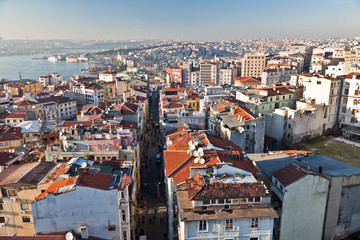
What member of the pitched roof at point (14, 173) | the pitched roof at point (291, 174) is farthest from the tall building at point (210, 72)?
the pitched roof at point (14, 173)

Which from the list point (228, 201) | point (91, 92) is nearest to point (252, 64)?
point (91, 92)

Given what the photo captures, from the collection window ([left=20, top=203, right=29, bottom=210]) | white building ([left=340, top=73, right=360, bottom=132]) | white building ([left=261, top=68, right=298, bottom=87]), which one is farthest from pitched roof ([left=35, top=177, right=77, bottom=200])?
white building ([left=261, top=68, right=298, bottom=87])

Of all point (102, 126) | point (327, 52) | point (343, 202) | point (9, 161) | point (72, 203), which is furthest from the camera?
point (327, 52)

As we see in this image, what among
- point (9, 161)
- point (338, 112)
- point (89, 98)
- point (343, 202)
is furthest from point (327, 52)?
point (9, 161)

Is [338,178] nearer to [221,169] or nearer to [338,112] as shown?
[221,169]

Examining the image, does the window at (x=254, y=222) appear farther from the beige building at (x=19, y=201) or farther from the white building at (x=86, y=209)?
the beige building at (x=19, y=201)

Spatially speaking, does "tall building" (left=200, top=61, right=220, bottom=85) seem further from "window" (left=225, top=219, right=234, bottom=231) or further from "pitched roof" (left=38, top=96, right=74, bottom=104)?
"window" (left=225, top=219, right=234, bottom=231)

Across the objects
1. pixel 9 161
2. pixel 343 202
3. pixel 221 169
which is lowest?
pixel 343 202
